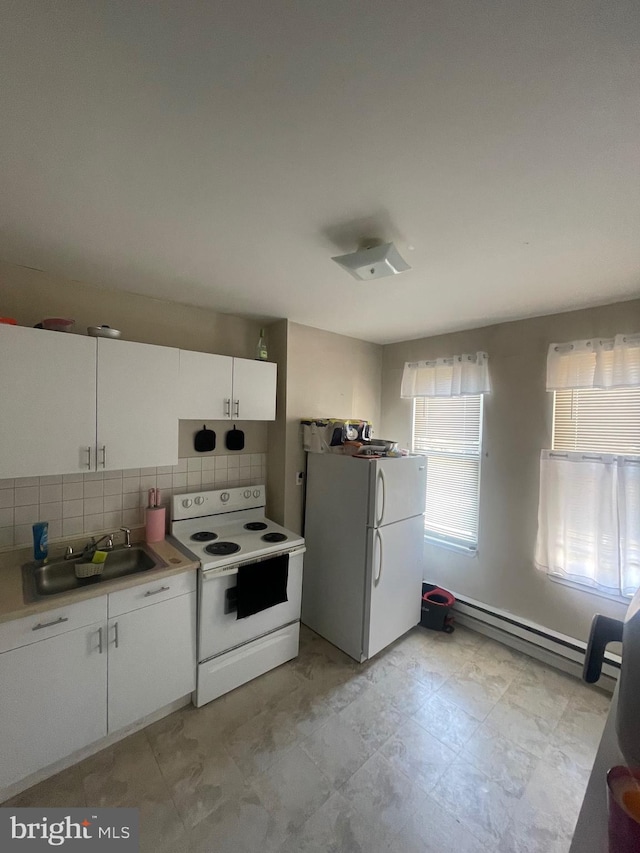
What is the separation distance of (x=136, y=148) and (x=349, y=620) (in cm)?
270

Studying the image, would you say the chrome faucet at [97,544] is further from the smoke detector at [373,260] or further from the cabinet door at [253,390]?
the smoke detector at [373,260]

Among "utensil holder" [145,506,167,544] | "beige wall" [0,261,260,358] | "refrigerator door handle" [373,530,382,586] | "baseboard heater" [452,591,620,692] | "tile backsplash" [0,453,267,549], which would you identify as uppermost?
"beige wall" [0,261,260,358]

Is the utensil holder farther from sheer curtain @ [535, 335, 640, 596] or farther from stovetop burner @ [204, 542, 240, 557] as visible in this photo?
sheer curtain @ [535, 335, 640, 596]

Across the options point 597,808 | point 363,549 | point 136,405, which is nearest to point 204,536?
point 136,405

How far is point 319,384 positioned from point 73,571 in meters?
2.10

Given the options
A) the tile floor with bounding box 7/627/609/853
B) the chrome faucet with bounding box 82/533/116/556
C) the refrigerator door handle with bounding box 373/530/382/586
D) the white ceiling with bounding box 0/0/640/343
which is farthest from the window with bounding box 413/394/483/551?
the chrome faucet with bounding box 82/533/116/556

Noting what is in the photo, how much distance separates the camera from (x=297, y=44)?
717 millimetres

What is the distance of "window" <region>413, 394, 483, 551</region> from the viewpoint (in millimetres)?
2867

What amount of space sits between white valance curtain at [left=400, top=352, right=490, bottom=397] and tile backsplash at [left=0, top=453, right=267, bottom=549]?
1801 mm

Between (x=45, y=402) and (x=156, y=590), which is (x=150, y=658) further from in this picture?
(x=45, y=402)

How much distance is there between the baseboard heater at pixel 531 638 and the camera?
84.5 inches

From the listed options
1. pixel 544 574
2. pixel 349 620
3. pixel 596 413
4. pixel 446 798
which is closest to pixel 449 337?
pixel 596 413

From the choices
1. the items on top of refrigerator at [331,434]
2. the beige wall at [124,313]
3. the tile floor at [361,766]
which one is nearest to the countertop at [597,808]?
the tile floor at [361,766]

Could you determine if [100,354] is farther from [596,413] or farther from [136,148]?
[596,413]
